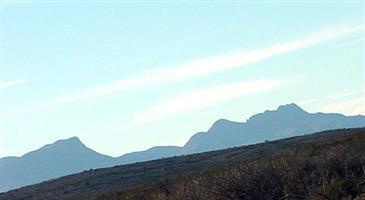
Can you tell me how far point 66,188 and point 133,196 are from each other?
34.7 meters

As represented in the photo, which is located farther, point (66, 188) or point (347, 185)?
point (66, 188)

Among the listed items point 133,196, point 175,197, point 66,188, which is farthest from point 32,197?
point 175,197

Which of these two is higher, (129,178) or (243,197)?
(129,178)

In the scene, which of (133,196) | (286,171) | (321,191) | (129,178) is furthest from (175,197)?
(129,178)

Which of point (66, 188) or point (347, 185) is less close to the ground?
point (66, 188)

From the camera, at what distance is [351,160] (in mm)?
21469

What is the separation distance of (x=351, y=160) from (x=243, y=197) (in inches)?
167

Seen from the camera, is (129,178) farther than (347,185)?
Yes

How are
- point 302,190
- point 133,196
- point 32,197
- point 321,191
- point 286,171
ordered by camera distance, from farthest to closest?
point 32,197 < point 133,196 < point 286,171 < point 302,190 < point 321,191

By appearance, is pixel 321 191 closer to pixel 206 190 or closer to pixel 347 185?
pixel 347 185

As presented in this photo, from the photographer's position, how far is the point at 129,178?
60.3m

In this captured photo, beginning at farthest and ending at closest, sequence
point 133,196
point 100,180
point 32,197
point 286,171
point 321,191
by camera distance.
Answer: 1. point 100,180
2. point 32,197
3. point 133,196
4. point 286,171
5. point 321,191

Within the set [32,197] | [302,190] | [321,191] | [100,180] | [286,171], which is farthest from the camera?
[100,180]

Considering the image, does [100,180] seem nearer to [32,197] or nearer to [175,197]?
[32,197]
